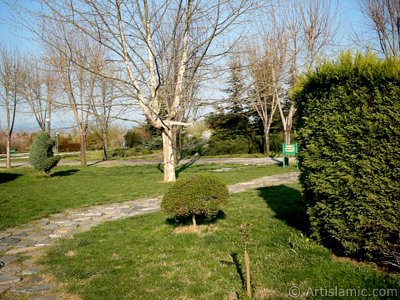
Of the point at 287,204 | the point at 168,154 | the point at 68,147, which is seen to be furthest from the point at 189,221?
the point at 68,147

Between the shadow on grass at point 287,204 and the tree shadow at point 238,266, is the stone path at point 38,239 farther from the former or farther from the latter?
the tree shadow at point 238,266

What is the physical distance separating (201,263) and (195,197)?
4.46 ft

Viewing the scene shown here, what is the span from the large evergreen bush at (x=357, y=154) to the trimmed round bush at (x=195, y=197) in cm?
167

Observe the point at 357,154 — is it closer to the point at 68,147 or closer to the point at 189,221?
the point at 189,221

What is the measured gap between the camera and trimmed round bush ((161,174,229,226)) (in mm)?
5340

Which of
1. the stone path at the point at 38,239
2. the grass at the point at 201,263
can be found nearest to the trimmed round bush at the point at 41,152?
the stone path at the point at 38,239

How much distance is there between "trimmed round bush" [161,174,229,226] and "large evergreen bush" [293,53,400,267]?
5.49 feet

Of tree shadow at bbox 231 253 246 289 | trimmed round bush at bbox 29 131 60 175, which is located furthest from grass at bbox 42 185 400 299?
trimmed round bush at bbox 29 131 60 175

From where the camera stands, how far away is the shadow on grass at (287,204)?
5.86 meters

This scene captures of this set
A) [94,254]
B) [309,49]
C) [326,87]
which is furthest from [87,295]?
[309,49]

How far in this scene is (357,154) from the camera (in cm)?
368

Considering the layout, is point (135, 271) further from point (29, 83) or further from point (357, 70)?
point (29, 83)

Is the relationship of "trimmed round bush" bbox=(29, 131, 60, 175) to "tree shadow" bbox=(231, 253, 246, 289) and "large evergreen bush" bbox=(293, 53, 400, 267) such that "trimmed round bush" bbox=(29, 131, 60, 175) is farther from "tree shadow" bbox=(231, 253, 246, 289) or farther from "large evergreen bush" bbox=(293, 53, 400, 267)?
"large evergreen bush" bbox=(293, 53, 400, 267)

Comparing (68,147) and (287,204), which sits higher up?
(68,147)
